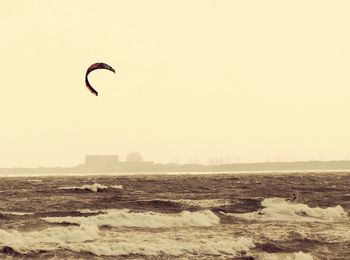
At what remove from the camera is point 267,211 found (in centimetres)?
3653

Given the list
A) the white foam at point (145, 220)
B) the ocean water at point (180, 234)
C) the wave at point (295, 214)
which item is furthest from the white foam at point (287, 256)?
the wave at point (295, 214)

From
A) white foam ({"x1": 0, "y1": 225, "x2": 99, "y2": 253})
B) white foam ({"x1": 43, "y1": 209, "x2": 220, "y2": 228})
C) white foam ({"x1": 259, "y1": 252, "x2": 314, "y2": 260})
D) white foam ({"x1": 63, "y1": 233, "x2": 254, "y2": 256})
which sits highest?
white foam ({"x1": 43, "y1": 209, "x2": 220, "y2": 228})

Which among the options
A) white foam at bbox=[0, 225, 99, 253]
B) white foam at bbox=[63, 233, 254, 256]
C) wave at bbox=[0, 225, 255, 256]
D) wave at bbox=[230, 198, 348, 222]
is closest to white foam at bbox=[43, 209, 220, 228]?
wave at bbox=[0, 225, 255, 256]

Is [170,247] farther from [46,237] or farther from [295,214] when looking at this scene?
[295,214]

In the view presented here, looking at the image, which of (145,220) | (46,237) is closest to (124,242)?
(46,237)

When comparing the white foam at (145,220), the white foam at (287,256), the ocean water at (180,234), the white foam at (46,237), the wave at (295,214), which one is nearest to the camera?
the white foam at (287,256)

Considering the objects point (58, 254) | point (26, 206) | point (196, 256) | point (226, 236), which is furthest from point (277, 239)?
point (26, 206)

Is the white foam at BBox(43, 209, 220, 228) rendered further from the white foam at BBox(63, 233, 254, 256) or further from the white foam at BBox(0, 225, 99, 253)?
the white foam at BBox(63, 233, 254, 256)

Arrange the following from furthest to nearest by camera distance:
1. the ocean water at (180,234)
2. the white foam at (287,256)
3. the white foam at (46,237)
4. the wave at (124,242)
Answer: the white foam at (46,237)
the wave at (124,242)
the ocean water at (180,234)
the white foam at (287,256)

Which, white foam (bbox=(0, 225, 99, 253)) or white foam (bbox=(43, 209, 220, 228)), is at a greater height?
white foam (bbox=(43, 209, 220, 228))

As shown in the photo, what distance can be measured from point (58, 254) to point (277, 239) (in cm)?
1047

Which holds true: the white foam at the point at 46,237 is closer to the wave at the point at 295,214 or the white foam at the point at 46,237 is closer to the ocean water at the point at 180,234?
the ocean water at the point at 180,234

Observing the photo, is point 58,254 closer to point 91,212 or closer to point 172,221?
point 172,221

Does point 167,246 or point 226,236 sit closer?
point 167,246
